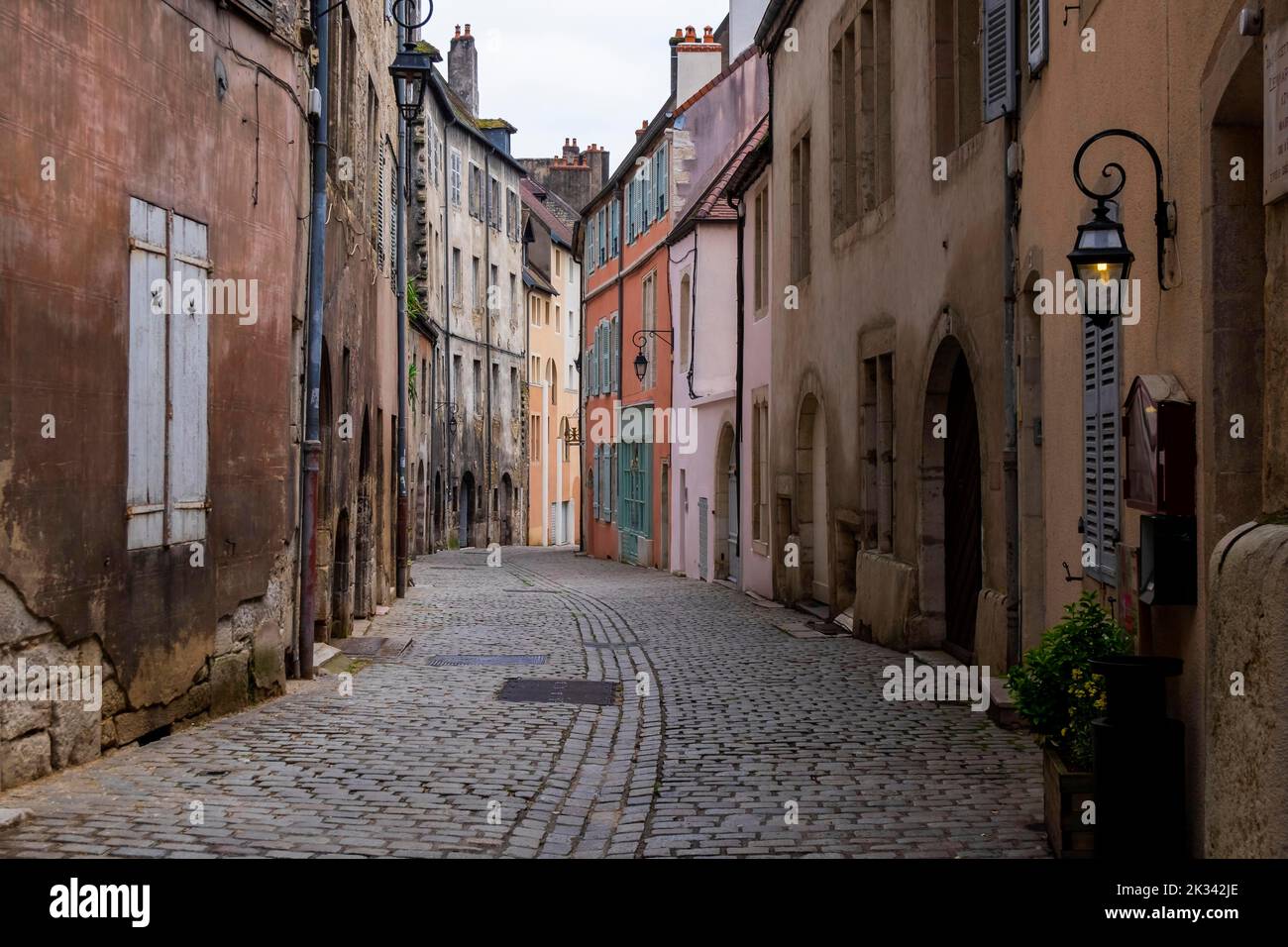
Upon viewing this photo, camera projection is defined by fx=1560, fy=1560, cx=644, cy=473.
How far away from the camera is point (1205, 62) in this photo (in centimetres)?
644

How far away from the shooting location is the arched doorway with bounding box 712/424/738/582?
27000 mm

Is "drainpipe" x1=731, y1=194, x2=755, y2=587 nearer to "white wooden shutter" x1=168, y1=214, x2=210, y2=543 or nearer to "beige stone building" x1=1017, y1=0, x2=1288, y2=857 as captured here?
"white wooden shutter" x1=168, y1=214, x2=210, y2=543

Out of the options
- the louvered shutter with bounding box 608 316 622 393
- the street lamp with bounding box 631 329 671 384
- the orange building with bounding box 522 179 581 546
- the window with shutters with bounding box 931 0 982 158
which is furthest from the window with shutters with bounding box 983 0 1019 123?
the orange building with bounding box 522 179 581 546

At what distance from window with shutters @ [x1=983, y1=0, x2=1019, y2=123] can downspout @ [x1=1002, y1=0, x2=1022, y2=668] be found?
6 cm

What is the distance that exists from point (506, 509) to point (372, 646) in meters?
38.2

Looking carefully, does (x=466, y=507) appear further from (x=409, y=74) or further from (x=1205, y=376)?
(x=1205, y=376)

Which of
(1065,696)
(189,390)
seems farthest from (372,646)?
(1065,696)

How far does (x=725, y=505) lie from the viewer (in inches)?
1096

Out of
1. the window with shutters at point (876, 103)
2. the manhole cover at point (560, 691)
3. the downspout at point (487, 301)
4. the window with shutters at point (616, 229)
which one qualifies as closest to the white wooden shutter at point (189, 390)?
the manhole cover at point (560, 691)

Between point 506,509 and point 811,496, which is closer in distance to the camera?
point 811,496

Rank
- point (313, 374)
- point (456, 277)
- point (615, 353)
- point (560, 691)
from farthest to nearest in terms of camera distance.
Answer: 1. point (456, 277)
2. point (615, 353)
3. point (313, 374)
4. point (560, 691)

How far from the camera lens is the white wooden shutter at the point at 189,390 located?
973cm

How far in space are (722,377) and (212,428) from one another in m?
19.2
